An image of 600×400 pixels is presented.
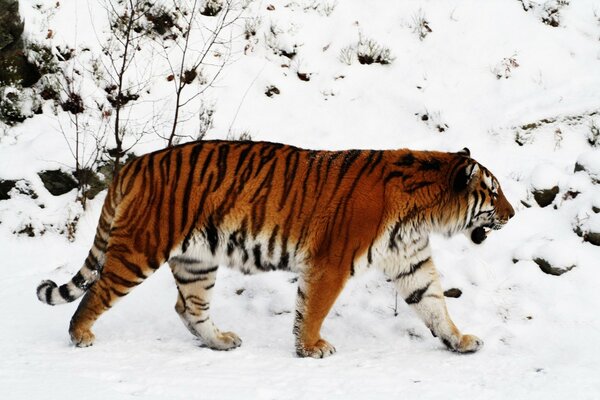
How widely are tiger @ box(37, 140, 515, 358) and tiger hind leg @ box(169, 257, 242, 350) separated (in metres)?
0.01

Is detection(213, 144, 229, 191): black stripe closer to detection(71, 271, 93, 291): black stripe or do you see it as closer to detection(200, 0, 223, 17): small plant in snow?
detection(71, 271, 93, 291): black stripe

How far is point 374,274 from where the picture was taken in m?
5.70

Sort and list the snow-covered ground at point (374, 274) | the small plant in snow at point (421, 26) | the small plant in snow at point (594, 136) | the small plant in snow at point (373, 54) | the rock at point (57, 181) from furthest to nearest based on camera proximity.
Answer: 1. the small plant in snow at point (421, 26)
2. the small plant in snow at point (373, 54)
3. the rock at point (57, 181)
4. the small plant in snow at point (594, 136)
5. the snow-covered ground at point (374, 274)

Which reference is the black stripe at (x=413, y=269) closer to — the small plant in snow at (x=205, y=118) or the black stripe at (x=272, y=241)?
the black stripe at (x=272, y=241)

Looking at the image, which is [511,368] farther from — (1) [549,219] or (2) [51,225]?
(2) [51,225]

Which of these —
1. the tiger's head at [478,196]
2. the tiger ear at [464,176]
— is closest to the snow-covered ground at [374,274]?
the tiger's head at [478,196]

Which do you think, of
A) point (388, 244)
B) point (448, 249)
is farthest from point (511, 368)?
point (448, 249)

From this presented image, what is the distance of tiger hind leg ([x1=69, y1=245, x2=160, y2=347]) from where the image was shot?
15.0ft

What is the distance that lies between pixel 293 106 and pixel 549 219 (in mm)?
3857

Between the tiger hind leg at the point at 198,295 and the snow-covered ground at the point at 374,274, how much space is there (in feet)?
0.53

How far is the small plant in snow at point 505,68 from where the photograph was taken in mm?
8469

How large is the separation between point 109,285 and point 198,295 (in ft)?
2.20

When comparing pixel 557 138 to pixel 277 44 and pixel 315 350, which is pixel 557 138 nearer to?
pixel 277 44

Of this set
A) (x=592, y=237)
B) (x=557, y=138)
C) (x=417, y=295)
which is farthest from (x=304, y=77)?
(x=417, y=295)
